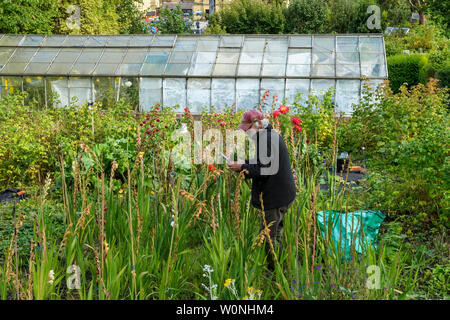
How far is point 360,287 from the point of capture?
3.43 meters

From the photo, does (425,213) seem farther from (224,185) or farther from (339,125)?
(339,125)

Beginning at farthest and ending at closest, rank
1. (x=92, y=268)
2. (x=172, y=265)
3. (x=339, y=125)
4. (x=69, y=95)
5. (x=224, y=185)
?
1. (x=69, y=95)
2. (x=339, y=125)
3. (x=224, y=185)
4. (x=92, y=268)
5. (x=172, y=265)

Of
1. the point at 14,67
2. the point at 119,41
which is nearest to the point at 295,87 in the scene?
the point at 119,41

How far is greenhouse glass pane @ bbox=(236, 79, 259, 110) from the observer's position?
47.3 feet

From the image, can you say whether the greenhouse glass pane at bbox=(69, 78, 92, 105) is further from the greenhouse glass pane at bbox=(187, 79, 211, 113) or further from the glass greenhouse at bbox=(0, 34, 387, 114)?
the greenhouse glass pane at bbox=(187, 79, 211, 113)

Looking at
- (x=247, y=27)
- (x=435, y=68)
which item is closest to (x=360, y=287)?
(x=435, y=68)

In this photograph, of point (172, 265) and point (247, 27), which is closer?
point (172, 265)

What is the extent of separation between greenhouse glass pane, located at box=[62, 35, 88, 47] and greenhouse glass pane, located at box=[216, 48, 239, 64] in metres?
4.45

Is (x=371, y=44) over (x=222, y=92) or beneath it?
over

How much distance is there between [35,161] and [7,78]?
29.6ft

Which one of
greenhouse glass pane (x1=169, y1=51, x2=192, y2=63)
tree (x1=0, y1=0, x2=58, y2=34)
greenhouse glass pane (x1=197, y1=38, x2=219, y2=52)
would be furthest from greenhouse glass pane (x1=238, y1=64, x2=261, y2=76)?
tree (x1=0, y1=0, x2=58, y2=34)

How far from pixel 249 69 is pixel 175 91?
7.16 ft

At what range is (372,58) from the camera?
1442 cm

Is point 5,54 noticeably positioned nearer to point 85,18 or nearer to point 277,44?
point 277,44
